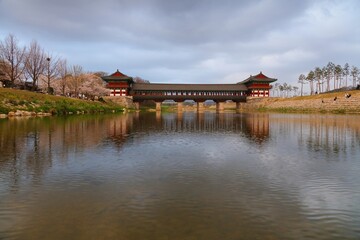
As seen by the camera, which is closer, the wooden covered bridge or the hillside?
the hillside

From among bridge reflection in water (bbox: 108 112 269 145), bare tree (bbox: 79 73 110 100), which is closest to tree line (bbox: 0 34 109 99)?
bare tree (bbox: 79 73 110 100)

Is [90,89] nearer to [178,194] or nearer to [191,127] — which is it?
[191,127]

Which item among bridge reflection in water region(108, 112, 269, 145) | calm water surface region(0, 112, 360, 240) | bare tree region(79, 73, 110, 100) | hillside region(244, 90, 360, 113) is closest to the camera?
calm water surface region(0, 112, 360, 240)

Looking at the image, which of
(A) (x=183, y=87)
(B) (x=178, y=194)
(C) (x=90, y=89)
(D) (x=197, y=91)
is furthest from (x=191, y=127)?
(C) (x=90, y=89)

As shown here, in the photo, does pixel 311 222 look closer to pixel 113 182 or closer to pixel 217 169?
pixel 217 169

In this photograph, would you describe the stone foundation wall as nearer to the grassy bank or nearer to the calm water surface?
the grassy bank

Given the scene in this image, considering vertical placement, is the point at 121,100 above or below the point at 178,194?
above

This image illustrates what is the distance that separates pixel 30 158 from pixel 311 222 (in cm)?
1113

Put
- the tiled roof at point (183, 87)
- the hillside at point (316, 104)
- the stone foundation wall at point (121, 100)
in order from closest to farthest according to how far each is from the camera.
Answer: the hillside at point (316, 104)
the stone foundation wall at point (121, 100)
the tiled roof at point (183, 87)

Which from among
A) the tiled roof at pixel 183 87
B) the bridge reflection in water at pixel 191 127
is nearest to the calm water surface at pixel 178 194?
the bridge reflection in water at pixel 191 127

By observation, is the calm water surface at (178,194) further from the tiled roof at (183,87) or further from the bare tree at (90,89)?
the tiled roof at (183,87)

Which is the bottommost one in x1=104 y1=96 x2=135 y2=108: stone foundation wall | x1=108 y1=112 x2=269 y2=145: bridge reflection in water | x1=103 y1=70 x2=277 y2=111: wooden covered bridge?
x1=108 y1=112 x2=269 y2=145: bridge reflection in water

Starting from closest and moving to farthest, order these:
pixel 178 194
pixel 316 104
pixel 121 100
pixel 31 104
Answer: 1. pixel 178 194
2. pixel 31 104
3. pixel 316 104
4. pixel 121 100

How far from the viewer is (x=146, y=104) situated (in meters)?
111
